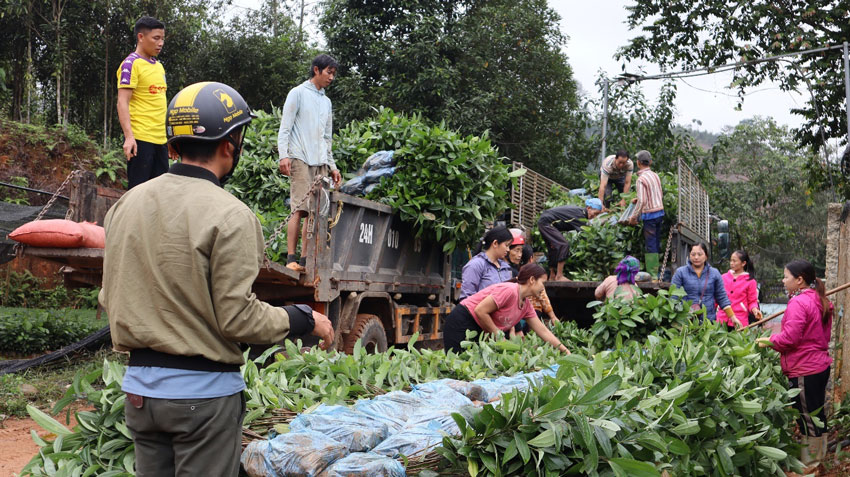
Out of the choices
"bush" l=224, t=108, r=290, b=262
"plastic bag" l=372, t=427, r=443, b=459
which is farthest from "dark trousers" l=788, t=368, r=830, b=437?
"bush" l=224, t=108, r=290, b=262

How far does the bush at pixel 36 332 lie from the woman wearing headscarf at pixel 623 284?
661cm

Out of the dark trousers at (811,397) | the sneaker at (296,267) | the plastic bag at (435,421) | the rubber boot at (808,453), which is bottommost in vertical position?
the rubber boot at (808,453)

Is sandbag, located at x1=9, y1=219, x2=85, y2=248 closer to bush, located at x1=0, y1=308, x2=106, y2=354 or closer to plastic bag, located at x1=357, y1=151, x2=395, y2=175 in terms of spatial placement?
plastic bag, located at x1=357, y1=151, x2=395, y2=175

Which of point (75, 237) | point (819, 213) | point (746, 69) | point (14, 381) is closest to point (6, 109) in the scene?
point (14, 381)

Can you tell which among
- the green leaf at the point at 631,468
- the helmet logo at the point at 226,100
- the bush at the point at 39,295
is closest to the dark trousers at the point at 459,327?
the green leaf at the point at 631,468

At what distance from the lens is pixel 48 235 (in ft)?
17.9

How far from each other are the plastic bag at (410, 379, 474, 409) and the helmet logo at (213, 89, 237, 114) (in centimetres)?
170

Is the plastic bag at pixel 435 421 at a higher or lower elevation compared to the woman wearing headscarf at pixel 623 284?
lower

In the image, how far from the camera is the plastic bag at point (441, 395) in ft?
11.9

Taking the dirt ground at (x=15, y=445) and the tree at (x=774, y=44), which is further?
the tree at (x=774, y=44)

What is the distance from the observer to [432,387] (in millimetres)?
3941

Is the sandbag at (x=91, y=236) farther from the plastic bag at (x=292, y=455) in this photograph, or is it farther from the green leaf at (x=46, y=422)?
the plastic bag at (x=292, y=455)

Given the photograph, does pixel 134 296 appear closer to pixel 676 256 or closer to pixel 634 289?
pixel 634 289

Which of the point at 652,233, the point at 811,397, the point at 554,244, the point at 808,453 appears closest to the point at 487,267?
the point at 811,397
